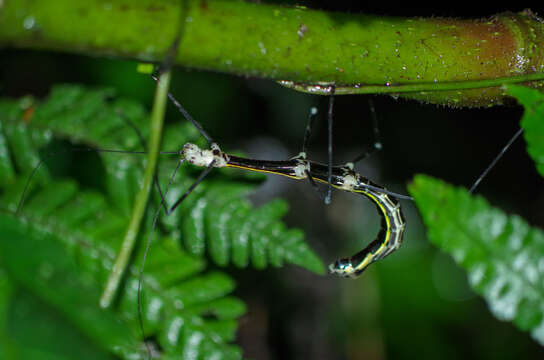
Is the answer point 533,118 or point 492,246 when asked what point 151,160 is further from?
point 533,118

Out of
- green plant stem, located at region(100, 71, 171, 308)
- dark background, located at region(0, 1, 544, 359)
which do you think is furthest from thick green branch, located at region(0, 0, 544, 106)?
dark background, located at region(0, 1, 544, 359)

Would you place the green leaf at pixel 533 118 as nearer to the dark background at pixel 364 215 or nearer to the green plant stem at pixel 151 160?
the green plant stem at pixel 151 160

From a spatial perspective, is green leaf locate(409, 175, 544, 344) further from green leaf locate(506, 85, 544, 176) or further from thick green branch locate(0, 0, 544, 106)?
thick green branch locate(0, 0, 544, 106)

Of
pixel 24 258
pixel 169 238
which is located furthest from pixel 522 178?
pixel 24 258

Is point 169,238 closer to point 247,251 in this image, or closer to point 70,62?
point 247,251

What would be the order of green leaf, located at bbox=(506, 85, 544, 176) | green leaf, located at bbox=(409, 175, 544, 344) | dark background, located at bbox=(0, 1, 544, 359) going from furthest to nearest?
dark background, located at bbox=(0, 1, 544, 359) → green leaf, located at bbox=(506, 85, 544, 176) → green leaf, located at bbox=(409, 175, 544, 344)

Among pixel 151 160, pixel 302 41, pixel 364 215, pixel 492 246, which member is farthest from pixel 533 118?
pixel 364 215
